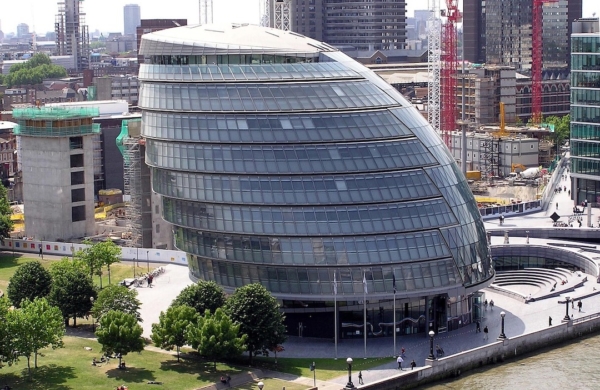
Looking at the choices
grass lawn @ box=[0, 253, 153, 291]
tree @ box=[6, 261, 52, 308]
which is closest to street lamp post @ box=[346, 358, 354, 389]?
tree @ box=[6, 261, 52, 308]

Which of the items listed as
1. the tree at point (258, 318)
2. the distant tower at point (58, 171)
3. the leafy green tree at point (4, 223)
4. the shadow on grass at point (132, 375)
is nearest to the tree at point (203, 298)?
the tree at point (258, 318)

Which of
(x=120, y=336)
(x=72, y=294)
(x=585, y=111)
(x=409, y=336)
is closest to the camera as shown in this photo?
(x=120, y=336)

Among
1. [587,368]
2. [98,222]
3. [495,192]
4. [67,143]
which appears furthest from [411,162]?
[495,192]

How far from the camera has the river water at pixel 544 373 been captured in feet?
292

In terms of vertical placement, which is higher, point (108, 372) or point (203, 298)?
point (203, 298)

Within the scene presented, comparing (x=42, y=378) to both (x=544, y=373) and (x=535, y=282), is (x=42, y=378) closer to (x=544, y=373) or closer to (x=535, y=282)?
(x=544, y=373)

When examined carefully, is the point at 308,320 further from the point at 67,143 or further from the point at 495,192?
the point at 495,192

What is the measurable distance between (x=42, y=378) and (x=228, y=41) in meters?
32.5

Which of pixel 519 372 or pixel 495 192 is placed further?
pixel 495 192

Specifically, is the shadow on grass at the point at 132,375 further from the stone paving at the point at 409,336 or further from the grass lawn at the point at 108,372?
the stone paving at the point at 409,336

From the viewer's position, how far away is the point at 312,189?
318 ft

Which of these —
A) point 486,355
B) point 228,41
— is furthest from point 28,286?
point 486,355

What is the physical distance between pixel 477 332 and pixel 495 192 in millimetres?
85953

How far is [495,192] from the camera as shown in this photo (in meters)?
183
